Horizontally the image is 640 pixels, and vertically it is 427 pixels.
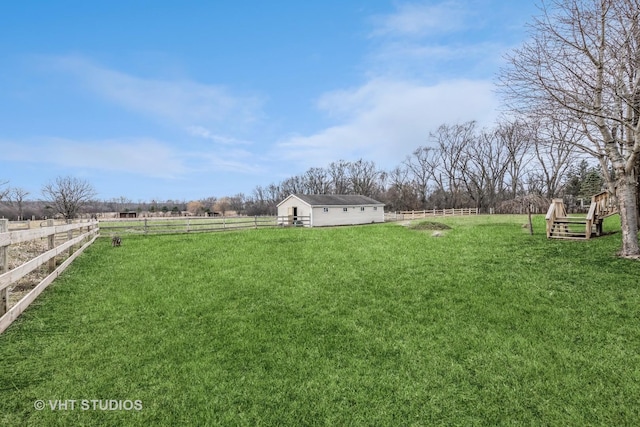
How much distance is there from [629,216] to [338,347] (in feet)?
27.2

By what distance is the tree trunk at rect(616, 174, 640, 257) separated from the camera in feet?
25.5

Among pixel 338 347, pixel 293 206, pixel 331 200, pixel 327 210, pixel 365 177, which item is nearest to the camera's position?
pixel 338 347

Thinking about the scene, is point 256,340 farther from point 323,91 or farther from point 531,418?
point 323,91

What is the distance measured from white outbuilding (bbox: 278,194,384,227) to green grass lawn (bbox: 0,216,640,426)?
23.8 meters

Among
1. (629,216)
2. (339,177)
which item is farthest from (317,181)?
(629,216)

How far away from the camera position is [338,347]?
4453mm

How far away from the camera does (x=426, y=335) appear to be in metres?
4.77

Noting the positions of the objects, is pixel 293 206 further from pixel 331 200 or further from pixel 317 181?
pixel 317 181

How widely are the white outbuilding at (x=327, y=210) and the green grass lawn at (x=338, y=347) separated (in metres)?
23.8

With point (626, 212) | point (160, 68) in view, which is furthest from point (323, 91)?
point (626, 212)

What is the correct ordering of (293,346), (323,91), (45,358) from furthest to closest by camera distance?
(323,91) < (293,346) < (45,358)

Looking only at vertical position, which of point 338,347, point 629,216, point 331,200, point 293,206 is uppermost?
point 331,200

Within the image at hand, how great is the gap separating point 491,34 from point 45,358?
13096 mm

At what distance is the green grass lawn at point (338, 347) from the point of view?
3.23 metres
